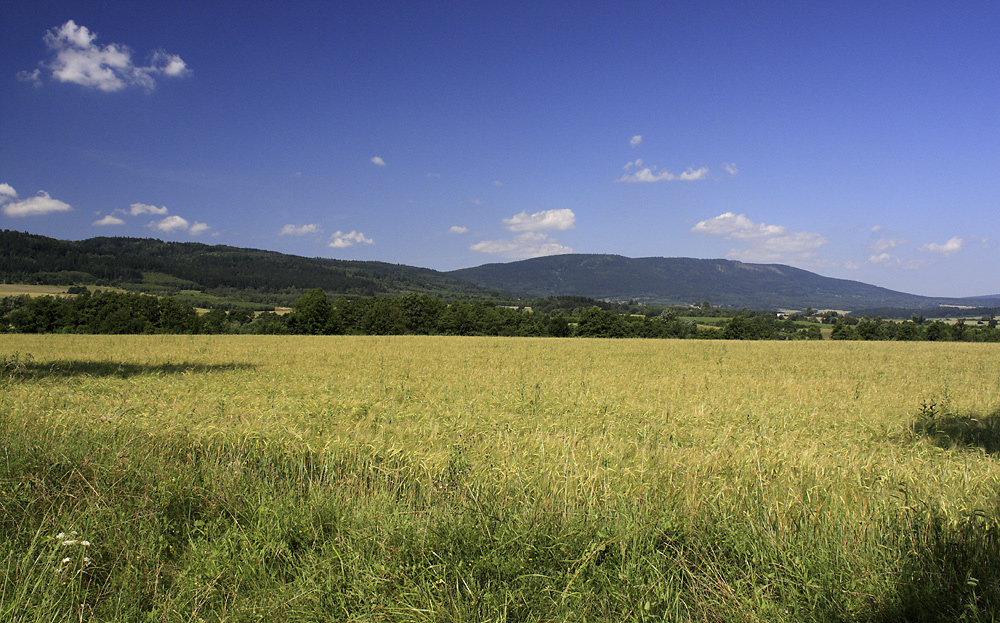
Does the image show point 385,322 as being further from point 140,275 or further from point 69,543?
point 140,275

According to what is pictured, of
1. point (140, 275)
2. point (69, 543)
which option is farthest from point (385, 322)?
point (140, 275)

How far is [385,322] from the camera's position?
217 feet

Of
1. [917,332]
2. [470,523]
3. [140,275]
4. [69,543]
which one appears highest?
[140,275]

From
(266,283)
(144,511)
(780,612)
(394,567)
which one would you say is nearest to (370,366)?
(144,511)

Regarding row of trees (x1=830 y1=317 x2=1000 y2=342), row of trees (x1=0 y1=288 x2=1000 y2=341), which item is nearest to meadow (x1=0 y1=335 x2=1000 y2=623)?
row of trees (x1=0 y1=288 x2=1000 y2=341)

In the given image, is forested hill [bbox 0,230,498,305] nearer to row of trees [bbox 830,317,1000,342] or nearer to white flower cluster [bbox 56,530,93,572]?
row of trees [bbox 830,317,1000,342]

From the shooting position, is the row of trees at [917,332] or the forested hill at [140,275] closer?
the row of trees at [917,332]

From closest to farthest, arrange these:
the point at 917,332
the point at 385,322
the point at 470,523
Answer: the point at 470,523 → the point at 917,332 → the point at 385,322

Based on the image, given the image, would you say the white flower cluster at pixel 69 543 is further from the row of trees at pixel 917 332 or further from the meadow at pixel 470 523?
the row of trees at pixel 917 332

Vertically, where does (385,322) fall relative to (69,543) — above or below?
below

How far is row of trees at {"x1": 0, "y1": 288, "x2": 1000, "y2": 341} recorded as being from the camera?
53625 millimetres

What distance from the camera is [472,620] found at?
9.16ft

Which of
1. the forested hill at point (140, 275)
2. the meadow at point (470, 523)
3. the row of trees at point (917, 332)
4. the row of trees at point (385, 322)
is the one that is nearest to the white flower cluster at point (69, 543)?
the meadow at point (470, 523)

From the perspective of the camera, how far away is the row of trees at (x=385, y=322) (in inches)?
2111
